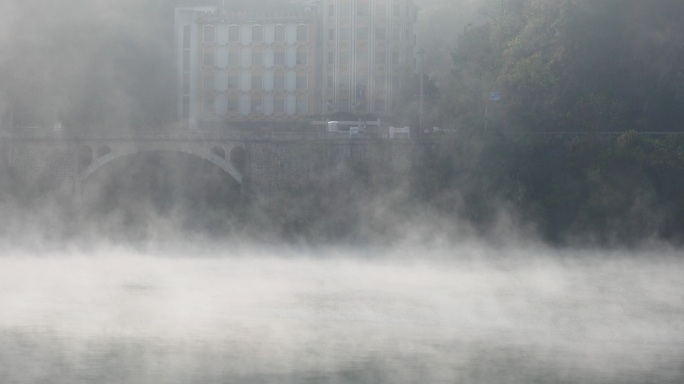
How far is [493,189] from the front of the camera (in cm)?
6091

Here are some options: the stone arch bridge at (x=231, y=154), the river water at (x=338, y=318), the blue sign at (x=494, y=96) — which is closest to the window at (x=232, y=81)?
the stone arch bridge at (x=231, y=154)

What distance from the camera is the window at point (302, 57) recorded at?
3486 inches

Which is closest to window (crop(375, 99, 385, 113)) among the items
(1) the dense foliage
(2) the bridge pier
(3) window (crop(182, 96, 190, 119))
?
(3) window (crop(182, 96, 190, 119))

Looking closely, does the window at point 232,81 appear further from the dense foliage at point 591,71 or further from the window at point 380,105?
the dense foliage at point 591,71

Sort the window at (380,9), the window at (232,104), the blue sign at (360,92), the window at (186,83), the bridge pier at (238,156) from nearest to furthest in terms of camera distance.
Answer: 1. the bridge pier at (238,156)
2. the blue sign at (360,92)
3. the window at (380,9)
4. the window at (232,104)
5. the window at (186,83)

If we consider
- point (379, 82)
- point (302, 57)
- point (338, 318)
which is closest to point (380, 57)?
point (379, 82)

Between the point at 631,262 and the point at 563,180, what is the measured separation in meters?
10.9

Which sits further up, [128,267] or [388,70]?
[388,70]

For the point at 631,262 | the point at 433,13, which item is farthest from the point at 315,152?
the point at 433,13

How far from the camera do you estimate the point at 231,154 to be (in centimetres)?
6962

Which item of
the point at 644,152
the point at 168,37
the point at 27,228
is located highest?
the point at 168,37

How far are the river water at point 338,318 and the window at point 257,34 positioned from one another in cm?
3904

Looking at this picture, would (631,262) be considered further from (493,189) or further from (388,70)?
(388,70)

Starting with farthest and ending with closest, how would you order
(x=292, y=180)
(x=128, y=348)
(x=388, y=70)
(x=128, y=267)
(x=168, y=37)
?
(x=168, y=37), (x=388, y=70), (x=292, y=180), (x=128, y=267), (x=128, y=348)
